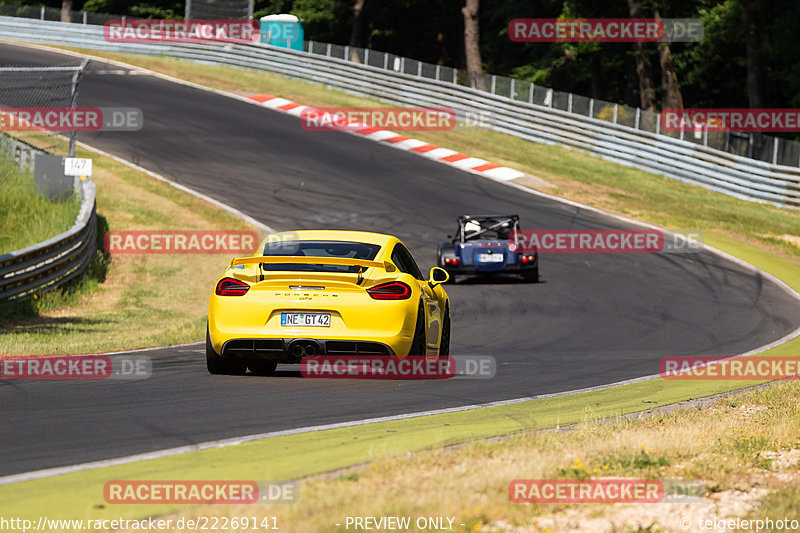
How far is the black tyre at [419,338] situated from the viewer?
9994 millimetres

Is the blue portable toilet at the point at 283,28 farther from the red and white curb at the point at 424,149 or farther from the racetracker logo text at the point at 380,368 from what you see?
the racetracker logo text at the point at 380,368

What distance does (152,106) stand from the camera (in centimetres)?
3712

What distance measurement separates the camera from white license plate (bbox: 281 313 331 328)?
9.62 meters

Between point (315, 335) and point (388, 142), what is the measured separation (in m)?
26.2
